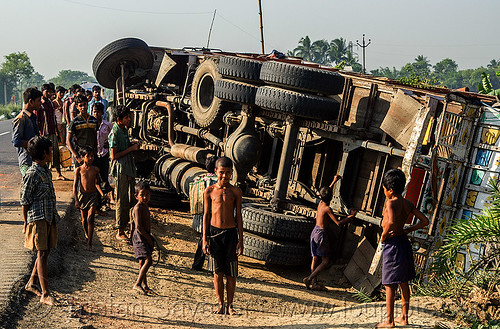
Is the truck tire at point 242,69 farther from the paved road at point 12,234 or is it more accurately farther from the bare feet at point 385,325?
the bare feet at point 385,325

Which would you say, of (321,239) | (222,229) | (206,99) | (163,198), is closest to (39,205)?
(222,229)

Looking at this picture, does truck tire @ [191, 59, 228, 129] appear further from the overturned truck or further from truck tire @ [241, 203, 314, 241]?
truck tire @ [241, 203, 314, 241]

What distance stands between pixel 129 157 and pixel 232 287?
2.69 m

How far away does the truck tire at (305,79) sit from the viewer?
762 cm

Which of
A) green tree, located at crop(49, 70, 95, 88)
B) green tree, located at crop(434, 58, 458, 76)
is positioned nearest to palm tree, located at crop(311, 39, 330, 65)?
green tree, located at crop(434, 58, 458, 76)

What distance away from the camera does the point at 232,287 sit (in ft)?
19.4

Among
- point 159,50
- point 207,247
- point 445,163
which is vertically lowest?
point 207,247

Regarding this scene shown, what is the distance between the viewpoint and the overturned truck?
6789 millimetres

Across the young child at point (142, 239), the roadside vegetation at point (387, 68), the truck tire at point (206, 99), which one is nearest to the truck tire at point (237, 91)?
the truck tire at point (206, 99)

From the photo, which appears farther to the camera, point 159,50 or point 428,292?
point 159,50

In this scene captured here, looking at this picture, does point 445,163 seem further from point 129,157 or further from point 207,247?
point 129,157

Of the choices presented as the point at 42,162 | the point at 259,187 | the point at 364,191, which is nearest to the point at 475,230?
the point at 364,191

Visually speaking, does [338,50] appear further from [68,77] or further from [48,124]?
[68,77]

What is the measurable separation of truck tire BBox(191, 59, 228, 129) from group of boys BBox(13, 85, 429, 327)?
8.16 feet
